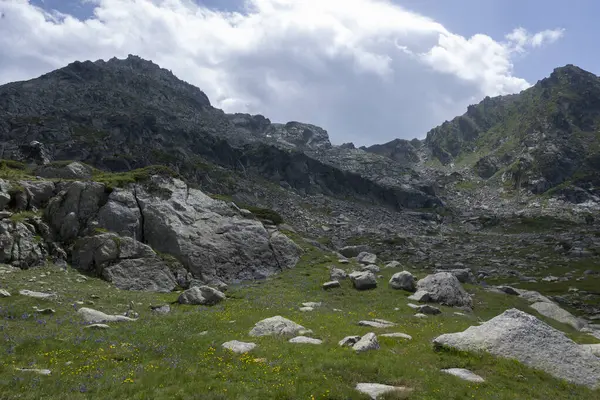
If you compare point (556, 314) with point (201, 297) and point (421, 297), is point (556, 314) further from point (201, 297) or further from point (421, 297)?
point (201, 297)

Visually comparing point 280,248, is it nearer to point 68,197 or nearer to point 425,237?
point 68,197

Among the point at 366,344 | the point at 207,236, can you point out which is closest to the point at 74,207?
the point at 207,236

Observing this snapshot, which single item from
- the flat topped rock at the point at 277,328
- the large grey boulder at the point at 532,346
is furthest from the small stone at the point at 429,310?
the flat topped rock at the point at 277,328

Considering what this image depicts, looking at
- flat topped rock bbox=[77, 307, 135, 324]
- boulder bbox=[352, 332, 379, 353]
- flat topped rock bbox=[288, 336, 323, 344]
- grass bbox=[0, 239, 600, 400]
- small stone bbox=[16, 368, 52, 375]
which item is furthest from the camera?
flat topped rock bbox=[77, 307, 135, 324]

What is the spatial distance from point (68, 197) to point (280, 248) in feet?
104

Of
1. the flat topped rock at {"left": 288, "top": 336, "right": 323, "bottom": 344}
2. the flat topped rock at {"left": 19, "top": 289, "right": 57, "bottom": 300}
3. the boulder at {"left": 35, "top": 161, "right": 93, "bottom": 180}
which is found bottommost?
the flat topped rock at {"left": 19, "top": 289, "right": 57, "bottom": 300}

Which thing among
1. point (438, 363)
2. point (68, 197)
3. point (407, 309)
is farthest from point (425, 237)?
point (438, 363)

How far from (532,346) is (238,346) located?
51.4 ft

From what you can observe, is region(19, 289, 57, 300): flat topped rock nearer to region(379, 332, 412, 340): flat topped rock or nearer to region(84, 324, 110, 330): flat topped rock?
region(84, 324, 110, 330): flat topped rock

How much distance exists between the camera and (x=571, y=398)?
54.6ft

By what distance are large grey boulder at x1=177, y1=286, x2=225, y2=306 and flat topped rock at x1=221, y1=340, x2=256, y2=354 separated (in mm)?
17068

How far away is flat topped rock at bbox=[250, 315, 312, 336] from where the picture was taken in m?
23.8

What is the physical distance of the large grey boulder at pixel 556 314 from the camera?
48.3 meters

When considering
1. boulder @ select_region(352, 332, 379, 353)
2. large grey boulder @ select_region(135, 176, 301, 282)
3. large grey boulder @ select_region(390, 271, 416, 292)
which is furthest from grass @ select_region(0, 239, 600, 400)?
large grey boulder @ select_region(135, 176, 301, 282)
